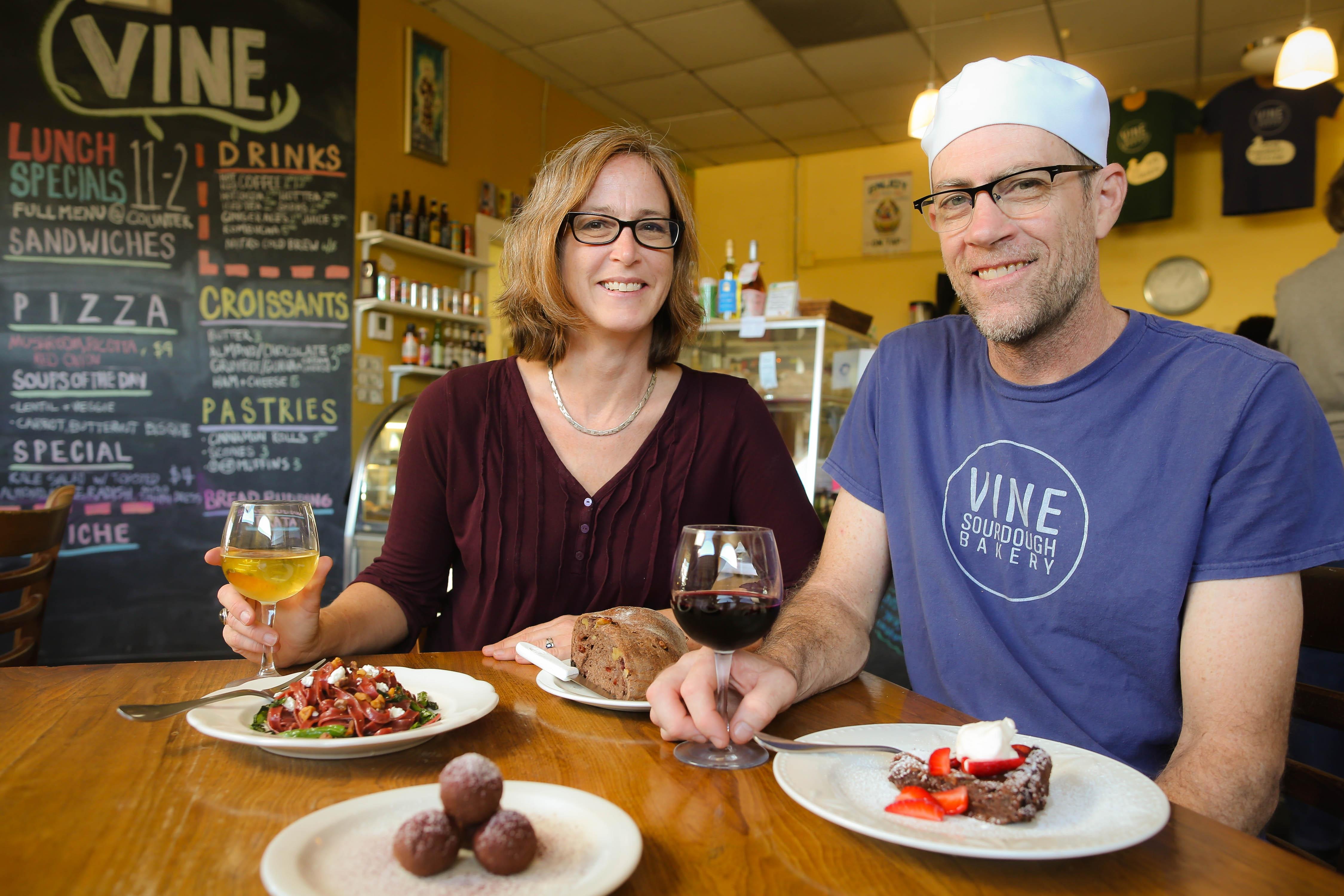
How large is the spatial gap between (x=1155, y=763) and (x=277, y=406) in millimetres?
4459

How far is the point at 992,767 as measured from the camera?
0.74 meters

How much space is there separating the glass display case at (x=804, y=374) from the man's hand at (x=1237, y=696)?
8.25ft

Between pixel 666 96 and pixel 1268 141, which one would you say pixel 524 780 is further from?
pixel 1268 141

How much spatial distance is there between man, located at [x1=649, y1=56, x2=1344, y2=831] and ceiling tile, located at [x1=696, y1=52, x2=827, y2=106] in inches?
193

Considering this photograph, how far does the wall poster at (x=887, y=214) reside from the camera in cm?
752

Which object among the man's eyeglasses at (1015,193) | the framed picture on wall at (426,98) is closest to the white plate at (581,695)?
the man's eyeglasses at (1015,193)

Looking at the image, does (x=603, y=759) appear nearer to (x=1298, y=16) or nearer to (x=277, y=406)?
(x=277, y=406)

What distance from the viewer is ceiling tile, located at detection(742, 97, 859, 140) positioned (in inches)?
263

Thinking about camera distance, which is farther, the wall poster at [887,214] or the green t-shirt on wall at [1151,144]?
the wall poster at [887,214]

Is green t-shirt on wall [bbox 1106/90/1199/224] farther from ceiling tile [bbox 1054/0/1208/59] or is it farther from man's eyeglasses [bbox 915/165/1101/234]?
man's eyeglasses [bbox 915/165/1101/234]

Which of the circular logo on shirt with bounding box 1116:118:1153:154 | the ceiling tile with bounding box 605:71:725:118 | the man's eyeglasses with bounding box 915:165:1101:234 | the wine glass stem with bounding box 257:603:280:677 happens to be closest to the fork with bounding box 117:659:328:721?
the wine glass stem with bounding box 257:603:280:677

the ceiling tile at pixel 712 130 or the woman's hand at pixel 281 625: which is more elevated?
the ceiling tile at pixel 712 130

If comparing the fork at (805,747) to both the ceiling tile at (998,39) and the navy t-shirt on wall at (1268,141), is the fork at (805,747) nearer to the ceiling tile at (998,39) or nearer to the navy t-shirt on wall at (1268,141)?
the ceiling tile at (998,39)

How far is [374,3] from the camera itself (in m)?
4.88
